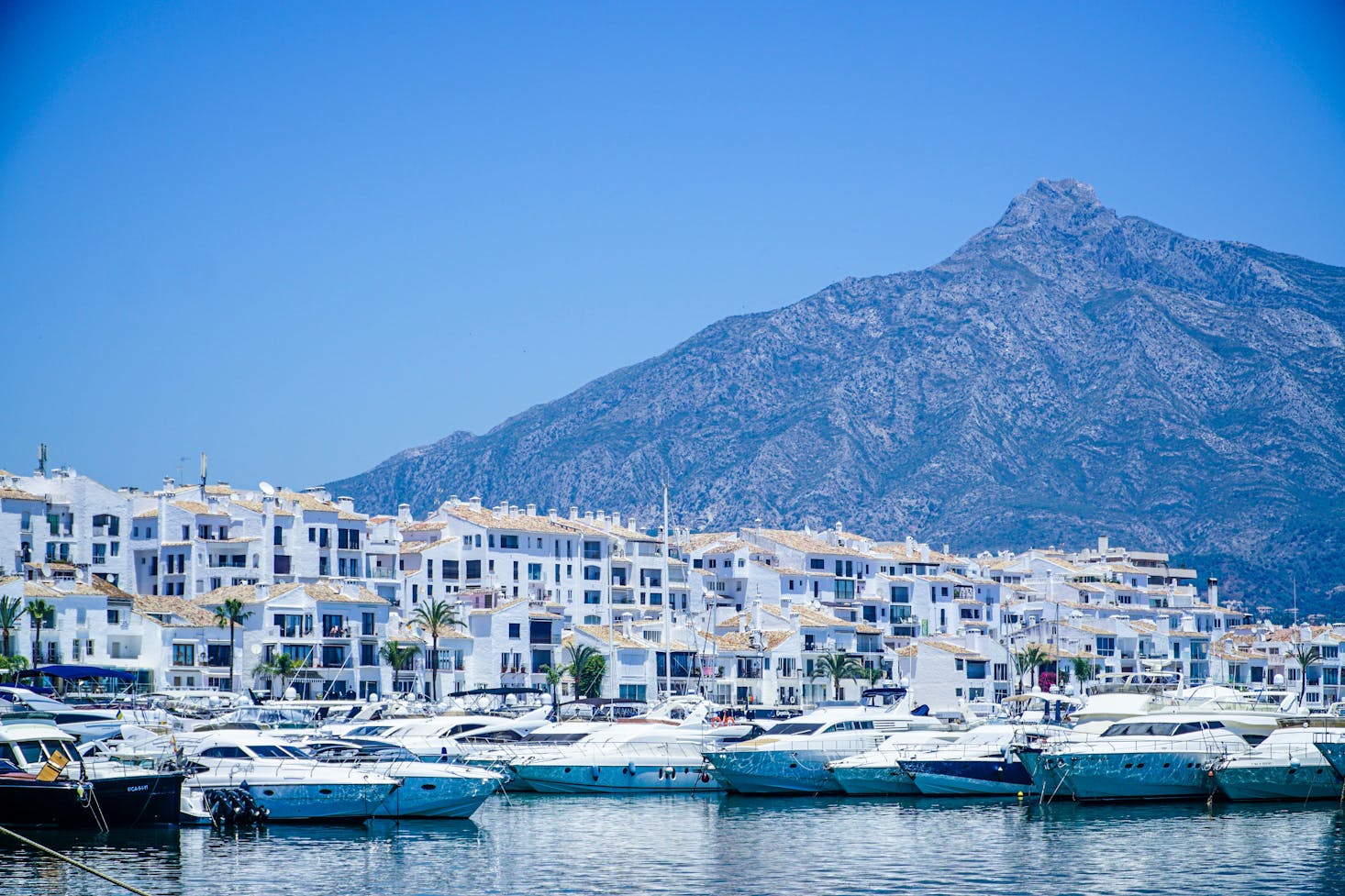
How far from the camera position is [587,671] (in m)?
117

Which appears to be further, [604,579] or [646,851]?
[604,579]

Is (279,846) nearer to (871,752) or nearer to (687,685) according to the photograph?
(871,752)

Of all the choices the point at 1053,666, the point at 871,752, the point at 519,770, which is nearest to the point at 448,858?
the point at 519,770

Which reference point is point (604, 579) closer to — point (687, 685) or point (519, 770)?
point (687, 685)

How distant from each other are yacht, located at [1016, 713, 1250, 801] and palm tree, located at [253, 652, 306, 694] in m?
52.8

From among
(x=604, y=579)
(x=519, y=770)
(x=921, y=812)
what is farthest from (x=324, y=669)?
(x=921, y=812)

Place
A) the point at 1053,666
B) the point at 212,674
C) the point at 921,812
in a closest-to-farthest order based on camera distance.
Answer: the point at 921,812, the point at 212,674, the point at 1053,666

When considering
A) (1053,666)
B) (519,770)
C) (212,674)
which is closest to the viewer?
(519,770)

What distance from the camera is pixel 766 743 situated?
67.4 m

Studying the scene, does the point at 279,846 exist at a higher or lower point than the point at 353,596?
lower

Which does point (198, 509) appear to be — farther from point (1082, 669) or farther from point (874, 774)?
point (1082, 669)

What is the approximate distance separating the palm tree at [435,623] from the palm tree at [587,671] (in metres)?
7.97

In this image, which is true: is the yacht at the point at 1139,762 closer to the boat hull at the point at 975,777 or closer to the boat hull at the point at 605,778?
the boat hull at the point at 975,777

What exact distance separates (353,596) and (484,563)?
1973 centimetres
